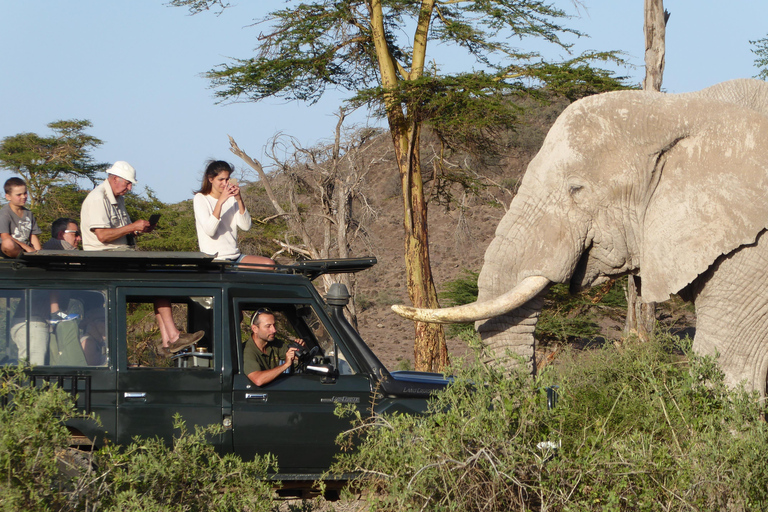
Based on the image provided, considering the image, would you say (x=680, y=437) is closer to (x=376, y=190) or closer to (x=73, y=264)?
(x=73, y=264)

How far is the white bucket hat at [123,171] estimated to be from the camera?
259 inches

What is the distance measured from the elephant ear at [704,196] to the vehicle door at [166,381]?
3.25 metres

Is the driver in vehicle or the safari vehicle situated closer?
the safari vehicle

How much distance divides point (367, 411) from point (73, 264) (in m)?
1.94

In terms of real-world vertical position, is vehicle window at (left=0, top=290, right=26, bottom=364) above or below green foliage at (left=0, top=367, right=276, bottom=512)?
above

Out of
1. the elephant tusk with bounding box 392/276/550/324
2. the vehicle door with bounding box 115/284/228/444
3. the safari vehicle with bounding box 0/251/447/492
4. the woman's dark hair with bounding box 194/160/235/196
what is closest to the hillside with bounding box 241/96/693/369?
the elephant tusk with bounding box 392/276/550/324

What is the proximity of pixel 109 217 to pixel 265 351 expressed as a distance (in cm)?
185

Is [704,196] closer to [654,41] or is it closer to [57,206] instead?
[654,41]

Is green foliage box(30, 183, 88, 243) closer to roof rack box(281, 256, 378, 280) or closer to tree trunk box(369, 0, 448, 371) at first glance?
tree trunk box(369, 0, 448, 371)

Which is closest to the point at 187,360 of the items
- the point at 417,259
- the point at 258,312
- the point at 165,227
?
the point at 258,312

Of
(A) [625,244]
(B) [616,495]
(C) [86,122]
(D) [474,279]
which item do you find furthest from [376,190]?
(B) [616,495]

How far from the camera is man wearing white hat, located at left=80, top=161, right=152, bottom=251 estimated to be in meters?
6.40

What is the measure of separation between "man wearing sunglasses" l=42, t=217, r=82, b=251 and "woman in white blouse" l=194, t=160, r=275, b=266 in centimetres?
115

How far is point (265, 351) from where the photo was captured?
220 inches
